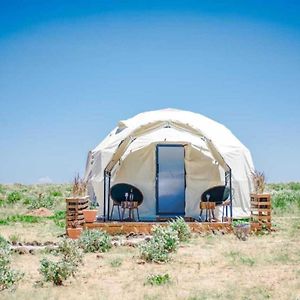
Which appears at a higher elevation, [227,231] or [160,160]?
[160,160]

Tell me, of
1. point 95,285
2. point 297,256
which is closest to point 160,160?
point 297,256

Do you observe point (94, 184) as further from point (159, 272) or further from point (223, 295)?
point (223, 295)

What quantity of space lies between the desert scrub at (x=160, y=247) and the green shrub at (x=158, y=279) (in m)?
1.50

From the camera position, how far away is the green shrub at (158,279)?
7543 millimetres

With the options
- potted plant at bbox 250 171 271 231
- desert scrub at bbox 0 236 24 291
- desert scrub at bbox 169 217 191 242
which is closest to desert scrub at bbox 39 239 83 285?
desert scrub at bbox 0 236 24 291

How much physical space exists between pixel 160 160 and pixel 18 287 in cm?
985

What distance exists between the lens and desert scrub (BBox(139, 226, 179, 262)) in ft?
30.7

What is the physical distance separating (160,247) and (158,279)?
200 centimetres

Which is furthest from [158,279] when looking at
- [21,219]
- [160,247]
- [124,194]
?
[21,219]

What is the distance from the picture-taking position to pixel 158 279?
763cm

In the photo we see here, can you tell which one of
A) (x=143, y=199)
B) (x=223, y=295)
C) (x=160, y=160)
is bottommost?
(x=223, y=295)

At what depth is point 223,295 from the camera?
22.5 feet

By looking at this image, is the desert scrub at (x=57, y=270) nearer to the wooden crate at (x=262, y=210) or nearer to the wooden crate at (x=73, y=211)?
the wooden crate at (x=73, y=211)

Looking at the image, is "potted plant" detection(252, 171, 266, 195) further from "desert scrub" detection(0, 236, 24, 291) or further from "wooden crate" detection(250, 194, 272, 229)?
"desert scrub" detection(0, 236, 24, 291)
